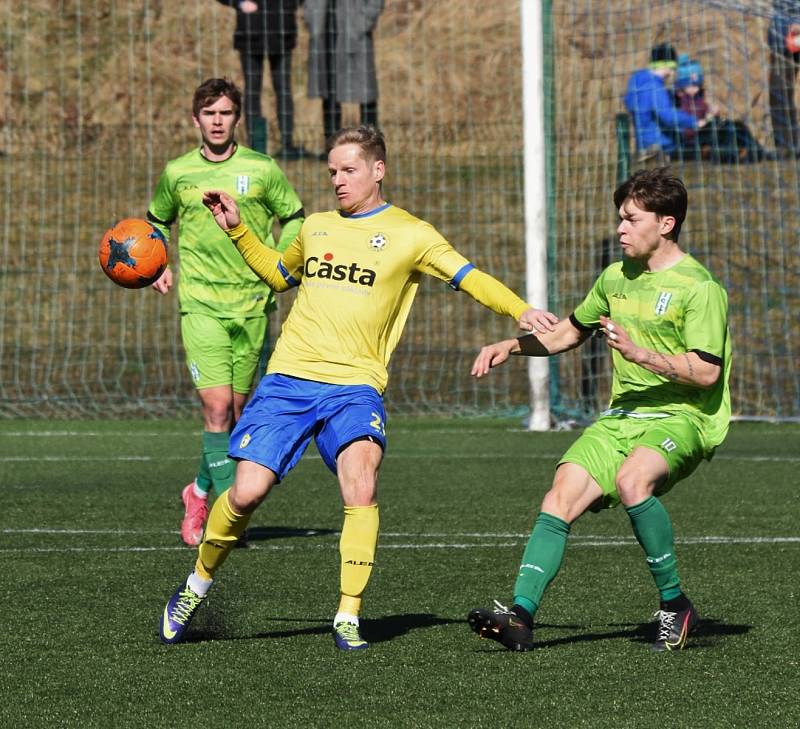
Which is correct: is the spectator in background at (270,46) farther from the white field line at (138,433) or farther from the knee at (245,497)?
the knee at (245,497)

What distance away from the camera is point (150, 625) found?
6.02 m

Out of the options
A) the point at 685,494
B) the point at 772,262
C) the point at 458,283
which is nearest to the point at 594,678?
the point at 458,283

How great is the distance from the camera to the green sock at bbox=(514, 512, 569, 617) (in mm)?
5609

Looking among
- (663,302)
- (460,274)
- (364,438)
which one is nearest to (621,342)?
(663,302)

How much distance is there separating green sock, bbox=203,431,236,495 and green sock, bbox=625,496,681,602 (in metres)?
2.92

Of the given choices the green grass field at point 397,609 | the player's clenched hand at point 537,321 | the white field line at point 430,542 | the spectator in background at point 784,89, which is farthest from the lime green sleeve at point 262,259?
the spectator in background at point 784,89

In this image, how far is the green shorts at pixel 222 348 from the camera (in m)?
8.26

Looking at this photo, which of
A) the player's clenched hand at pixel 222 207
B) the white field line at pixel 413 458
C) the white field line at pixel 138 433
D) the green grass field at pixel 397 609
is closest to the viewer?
the green grass field at pixel 397 609

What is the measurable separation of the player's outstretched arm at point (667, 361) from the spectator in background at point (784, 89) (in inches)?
393

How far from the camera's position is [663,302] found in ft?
19.0

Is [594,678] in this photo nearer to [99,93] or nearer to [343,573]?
[343,573]

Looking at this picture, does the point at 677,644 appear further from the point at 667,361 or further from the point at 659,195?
the point at 659,195

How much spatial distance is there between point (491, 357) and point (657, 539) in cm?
83

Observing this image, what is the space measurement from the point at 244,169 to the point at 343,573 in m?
3.19
